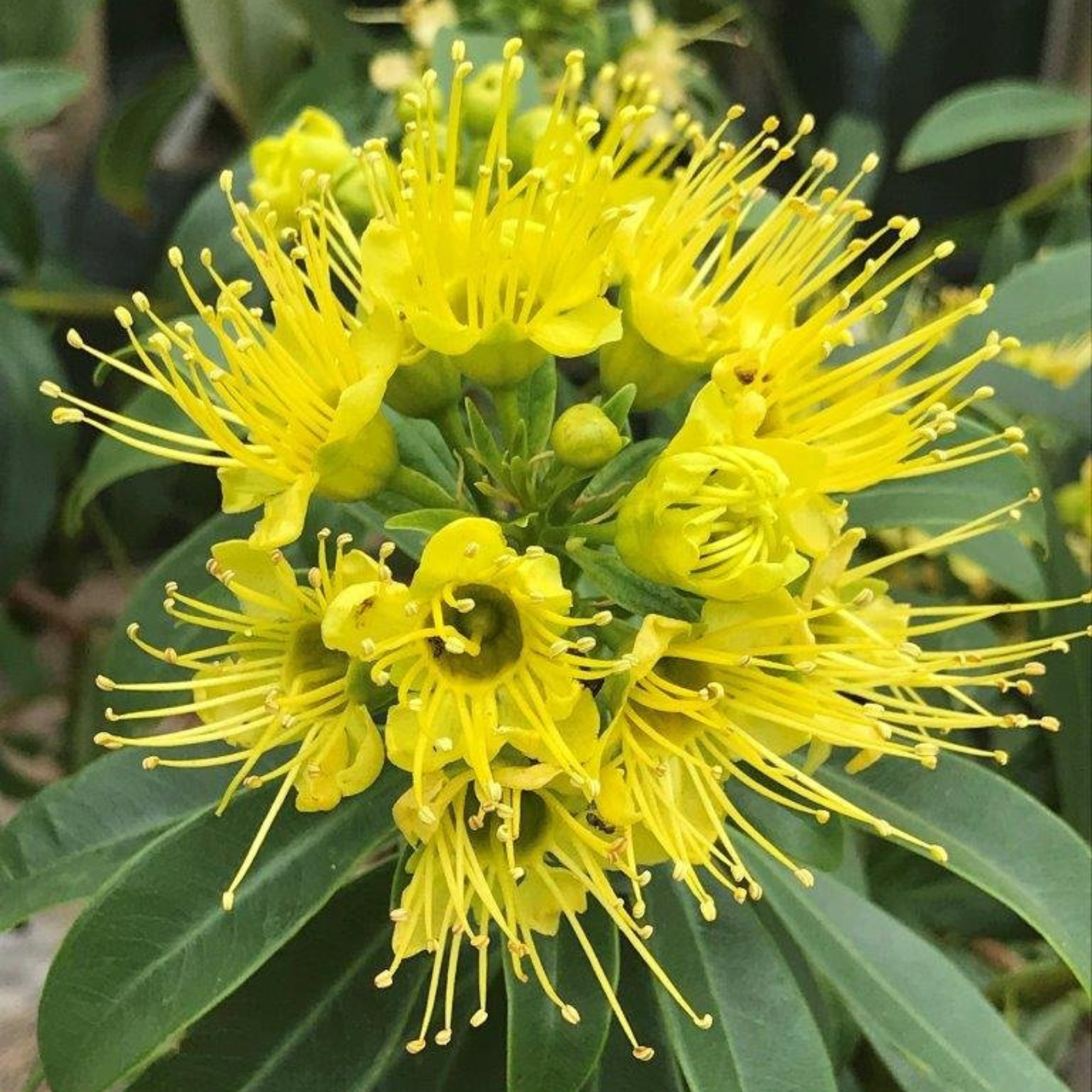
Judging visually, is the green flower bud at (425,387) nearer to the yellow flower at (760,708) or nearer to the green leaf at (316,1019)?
the yellow flower at (760,708)

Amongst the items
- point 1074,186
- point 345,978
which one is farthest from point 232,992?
point 1074,186

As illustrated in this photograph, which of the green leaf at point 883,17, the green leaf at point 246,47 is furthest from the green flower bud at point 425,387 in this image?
the green leaf at point 883,17

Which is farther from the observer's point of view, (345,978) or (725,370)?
(345,978)

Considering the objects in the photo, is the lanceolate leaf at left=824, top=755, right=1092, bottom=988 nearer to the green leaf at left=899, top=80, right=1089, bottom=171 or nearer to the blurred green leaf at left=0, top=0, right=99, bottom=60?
the green leaf at left=899, top=80, right=1089, bottom=171

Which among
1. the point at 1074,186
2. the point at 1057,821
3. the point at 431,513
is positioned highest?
the point at 1074,186

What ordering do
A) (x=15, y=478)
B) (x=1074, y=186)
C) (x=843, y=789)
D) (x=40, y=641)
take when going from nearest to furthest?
(x=843, y=789), (x=15, y=478), (x=1074, y=186), (x=40, y=641)

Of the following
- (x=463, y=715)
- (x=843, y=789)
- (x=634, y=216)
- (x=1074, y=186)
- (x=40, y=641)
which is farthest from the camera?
(x=40, y=641)

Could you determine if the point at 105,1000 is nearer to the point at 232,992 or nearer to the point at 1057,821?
the point at 232,992
